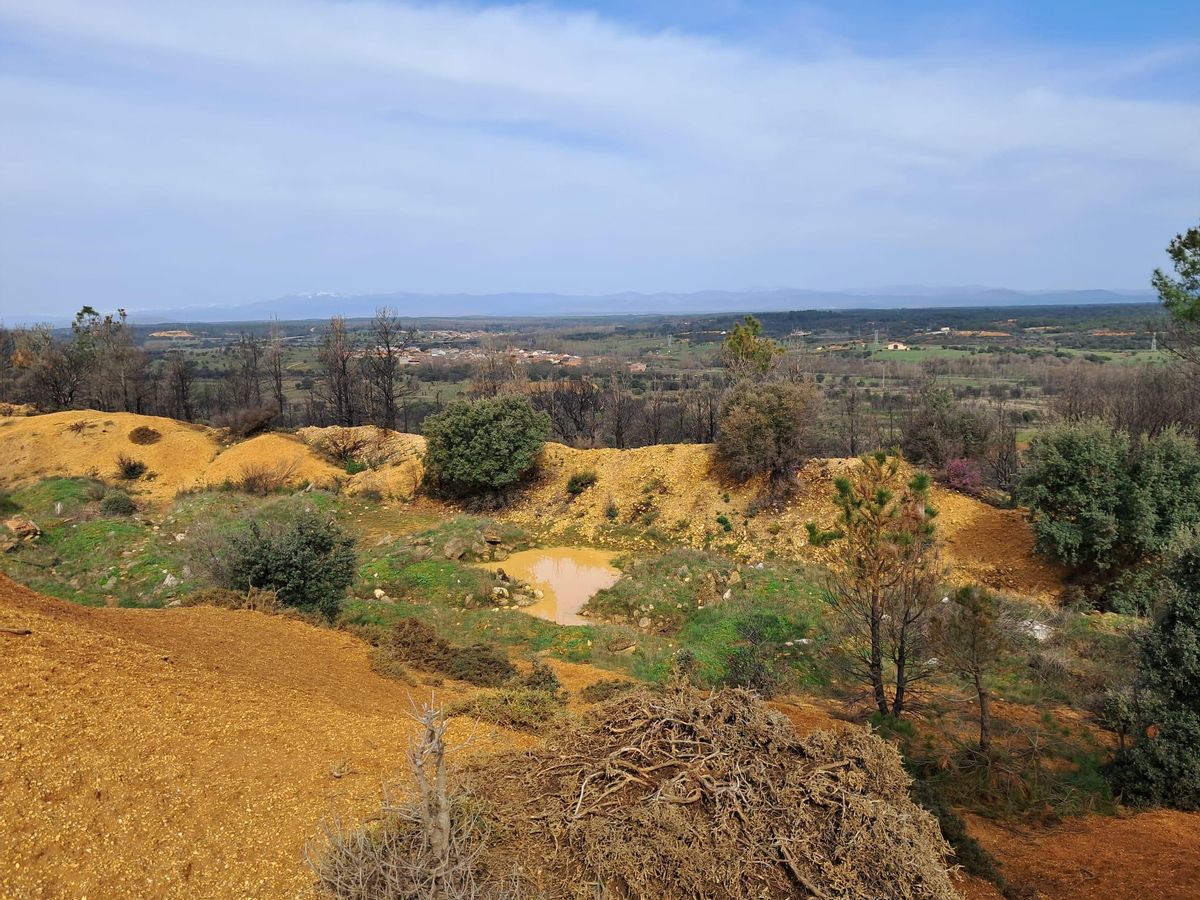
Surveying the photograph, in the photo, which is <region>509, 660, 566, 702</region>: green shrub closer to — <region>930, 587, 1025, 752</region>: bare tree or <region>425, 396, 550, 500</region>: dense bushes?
<region>930, 587, 1025, 752</region>: bare tree

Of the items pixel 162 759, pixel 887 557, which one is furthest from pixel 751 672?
pixel 162 759

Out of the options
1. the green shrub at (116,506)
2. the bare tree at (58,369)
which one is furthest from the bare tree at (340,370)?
the green shrub at (116,506)

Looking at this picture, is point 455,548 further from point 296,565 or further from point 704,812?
point 704,812

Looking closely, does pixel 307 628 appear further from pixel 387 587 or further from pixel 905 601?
pixel 905 601

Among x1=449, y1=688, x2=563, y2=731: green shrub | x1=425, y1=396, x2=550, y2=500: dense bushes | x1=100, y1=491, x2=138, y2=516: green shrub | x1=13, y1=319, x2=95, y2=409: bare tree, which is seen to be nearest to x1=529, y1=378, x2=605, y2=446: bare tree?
x1=425, y1=396, x2=550, y2=500: dense bushes

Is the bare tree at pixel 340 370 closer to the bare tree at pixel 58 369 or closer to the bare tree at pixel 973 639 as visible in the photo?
the bare tree at pixel 58 369

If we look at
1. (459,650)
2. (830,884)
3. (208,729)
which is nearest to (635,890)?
(830,884)
